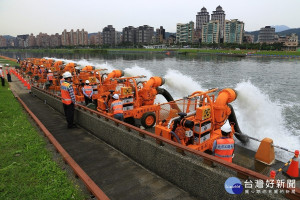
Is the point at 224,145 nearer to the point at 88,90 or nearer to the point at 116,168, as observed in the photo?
the point at 116,168

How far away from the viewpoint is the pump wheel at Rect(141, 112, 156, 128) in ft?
37.0

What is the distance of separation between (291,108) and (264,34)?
210m

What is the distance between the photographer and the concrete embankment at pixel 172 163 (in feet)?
13.8

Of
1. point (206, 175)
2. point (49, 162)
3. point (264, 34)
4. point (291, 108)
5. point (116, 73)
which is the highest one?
point (264, 34)

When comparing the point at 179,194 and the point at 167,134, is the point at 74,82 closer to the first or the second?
the point at 167,134

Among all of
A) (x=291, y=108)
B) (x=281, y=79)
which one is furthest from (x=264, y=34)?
(x=291, y=108)

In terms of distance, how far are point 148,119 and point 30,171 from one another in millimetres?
6832

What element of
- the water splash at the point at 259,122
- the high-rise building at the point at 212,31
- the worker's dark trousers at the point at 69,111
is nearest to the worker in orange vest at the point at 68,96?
the worker's dark trousers at the point at 69,111

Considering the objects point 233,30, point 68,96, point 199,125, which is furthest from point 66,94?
point 233,30

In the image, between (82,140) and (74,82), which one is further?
(74,82)

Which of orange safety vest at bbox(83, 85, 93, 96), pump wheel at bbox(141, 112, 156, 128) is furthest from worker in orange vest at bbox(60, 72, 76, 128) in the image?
orange safety vest at bbox(83, 85, 93, 96)

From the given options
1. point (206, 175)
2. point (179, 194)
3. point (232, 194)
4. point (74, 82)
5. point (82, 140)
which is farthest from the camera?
point (74, 82)

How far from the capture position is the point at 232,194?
3951mm

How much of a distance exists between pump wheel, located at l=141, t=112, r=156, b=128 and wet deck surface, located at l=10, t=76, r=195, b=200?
128 inches
